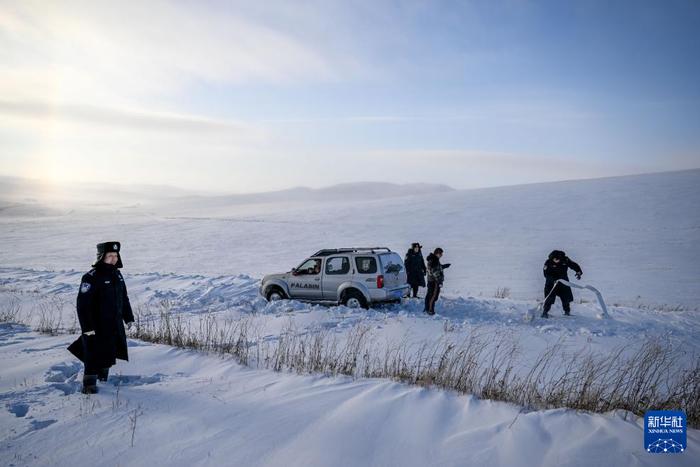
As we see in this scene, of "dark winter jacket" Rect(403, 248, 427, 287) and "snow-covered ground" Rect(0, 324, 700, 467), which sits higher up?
"dark winter jacket" Rect(403, 248, 427, 287)

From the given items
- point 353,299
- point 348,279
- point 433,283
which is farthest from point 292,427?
point 433,283

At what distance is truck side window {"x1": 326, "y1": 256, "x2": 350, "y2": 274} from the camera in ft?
39.7

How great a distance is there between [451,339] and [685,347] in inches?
182

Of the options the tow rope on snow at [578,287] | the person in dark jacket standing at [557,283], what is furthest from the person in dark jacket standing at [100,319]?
the person in dark jacket standing at [557,283]

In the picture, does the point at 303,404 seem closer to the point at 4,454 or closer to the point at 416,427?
the point at 416,427

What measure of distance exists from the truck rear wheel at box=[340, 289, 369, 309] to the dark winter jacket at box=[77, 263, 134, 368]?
710 cm

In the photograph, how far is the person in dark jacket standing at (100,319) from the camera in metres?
5.02

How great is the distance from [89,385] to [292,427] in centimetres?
259

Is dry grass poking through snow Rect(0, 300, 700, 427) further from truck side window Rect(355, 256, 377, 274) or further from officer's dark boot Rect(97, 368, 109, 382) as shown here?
truck side window Rect(355, 256, 377, 274)

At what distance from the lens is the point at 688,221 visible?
99.0 ft

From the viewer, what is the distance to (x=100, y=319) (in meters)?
5.16

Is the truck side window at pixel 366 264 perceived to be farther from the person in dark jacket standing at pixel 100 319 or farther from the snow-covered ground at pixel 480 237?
the person in dark jacket standing at pixel 100 319

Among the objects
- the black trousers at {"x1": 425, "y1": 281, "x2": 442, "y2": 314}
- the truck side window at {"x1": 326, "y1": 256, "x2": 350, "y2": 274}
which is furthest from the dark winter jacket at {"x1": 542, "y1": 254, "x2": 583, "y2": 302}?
the truck side window at {"x1": 326, "y1": 256, "x2": 350, "y2": 274}

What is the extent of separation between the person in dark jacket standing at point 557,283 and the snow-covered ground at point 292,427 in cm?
739
